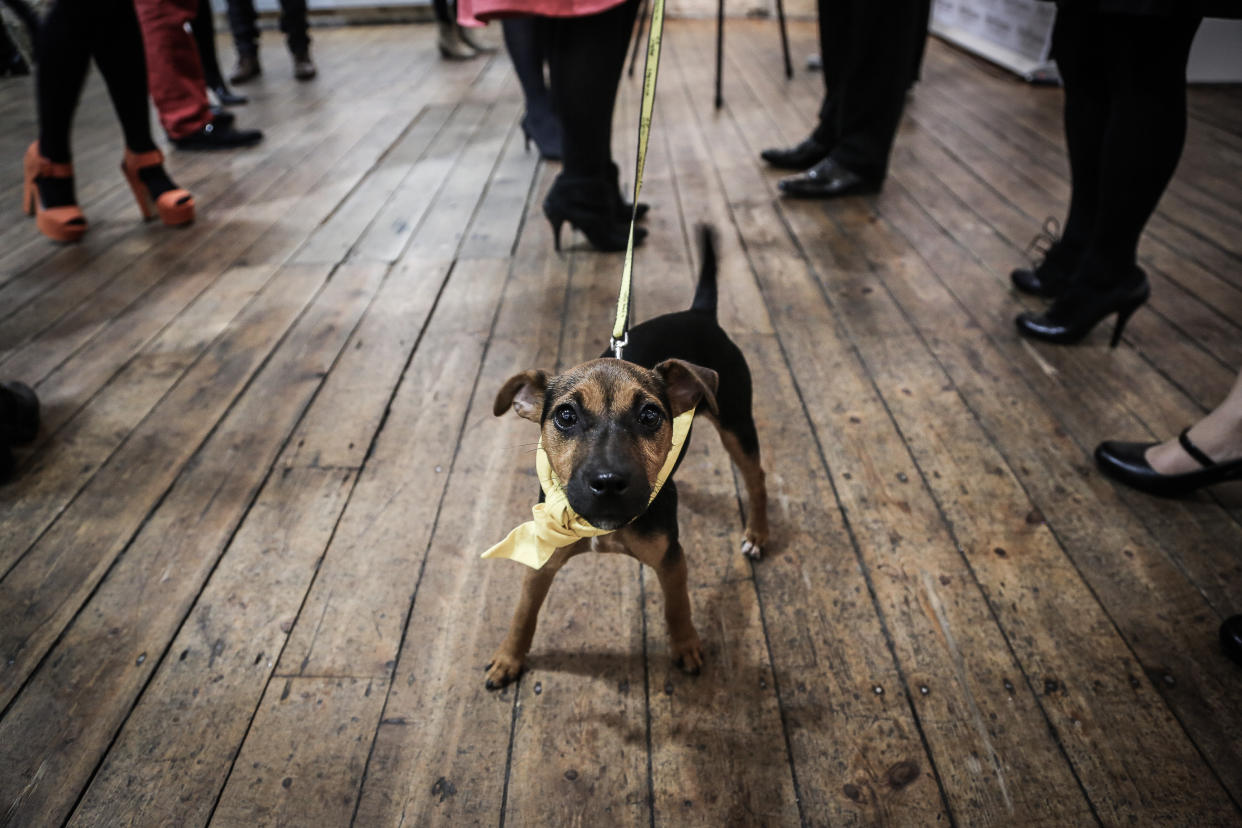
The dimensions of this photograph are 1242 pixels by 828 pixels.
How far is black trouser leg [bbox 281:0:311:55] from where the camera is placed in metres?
5.31

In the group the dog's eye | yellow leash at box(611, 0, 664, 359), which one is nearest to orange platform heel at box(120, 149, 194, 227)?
yellow leash at box(611, 0, 664, 359)

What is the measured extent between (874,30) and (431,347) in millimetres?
2183

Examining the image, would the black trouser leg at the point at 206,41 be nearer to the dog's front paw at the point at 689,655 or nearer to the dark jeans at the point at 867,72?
the dark jeans at the point at 867,72

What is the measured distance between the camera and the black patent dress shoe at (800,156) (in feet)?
12.1

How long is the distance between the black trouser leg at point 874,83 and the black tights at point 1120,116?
981mm

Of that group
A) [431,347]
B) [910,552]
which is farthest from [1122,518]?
[431,347]

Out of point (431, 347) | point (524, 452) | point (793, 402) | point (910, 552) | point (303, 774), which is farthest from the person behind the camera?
point (431, 347)

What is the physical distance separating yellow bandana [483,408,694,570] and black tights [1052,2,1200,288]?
1479 millimetres

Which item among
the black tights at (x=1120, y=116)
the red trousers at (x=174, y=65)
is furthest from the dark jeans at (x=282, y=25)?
the black tights at (x=1120, y=116)

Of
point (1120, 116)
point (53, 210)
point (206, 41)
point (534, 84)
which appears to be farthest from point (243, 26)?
point (1120, 116)

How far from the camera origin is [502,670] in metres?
1.32

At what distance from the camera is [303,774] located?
46.5 inches

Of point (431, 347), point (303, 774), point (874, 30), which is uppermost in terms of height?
point (874, 30)

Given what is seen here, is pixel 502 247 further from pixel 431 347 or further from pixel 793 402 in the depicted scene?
pixel 793 402
